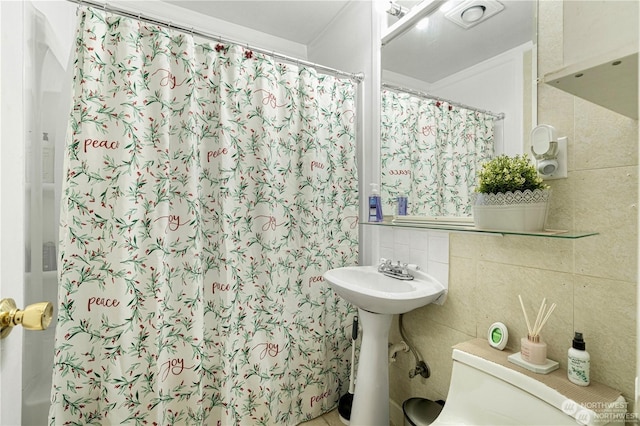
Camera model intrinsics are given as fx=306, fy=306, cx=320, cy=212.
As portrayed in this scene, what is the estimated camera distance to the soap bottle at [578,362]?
926mm

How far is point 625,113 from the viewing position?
2.76 ft

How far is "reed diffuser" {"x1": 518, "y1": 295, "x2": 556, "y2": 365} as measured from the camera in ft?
3.34

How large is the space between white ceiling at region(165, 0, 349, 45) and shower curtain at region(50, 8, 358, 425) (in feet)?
1.91

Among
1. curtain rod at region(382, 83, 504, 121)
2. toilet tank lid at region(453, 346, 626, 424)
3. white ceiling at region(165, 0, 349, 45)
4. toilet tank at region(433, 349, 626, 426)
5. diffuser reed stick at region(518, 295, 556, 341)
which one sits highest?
white ceiling at region(165, 0, 349, 45)

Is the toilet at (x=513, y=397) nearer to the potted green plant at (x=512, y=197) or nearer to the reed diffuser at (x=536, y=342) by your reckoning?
the reed diffuser at (x=536, y=342)

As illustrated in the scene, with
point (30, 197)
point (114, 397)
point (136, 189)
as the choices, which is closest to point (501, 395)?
point (114, 397)

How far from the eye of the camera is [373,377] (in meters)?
1.48

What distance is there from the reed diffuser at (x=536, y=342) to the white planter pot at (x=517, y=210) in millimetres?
301

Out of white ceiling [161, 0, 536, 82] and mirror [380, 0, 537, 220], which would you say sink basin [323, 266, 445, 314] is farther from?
white ceiling [161, 0, 536, 82]

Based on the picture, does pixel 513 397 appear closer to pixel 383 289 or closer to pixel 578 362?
pixel 578 362

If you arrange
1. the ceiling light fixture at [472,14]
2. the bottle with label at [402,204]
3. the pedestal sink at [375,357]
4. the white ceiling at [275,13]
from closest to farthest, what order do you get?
1. the ceiling light fixture at [472,14]
2. the pedestal sink at [375,357]
3. the bottle with label at [402,204]
4. the white ceiling at [275,13]

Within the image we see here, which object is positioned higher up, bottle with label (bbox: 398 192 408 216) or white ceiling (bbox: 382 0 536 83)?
white ceiling (bbox: 382 0 536 83)

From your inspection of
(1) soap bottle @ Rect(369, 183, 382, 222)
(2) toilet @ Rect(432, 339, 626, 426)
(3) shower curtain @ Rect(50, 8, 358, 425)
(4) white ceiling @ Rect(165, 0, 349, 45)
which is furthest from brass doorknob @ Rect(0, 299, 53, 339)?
(4) white ceiling @ Rect(165, 0, 349, 45)

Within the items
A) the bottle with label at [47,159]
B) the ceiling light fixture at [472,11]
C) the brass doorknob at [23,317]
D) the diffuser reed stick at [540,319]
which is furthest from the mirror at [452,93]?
the bottle with label at [47,159]
